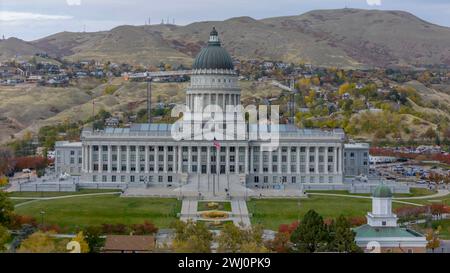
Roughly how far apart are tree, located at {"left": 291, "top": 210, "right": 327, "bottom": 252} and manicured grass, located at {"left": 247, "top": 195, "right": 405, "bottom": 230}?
577 inches

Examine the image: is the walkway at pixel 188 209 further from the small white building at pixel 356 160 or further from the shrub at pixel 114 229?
the small white building at pixel 356 160

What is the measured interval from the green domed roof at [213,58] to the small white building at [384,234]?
5864cm

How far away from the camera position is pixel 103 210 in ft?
245

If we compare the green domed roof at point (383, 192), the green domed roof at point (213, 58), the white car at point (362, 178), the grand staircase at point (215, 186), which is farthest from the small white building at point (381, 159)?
the green domed roof at point (383, 192)

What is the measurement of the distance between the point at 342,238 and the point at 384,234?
6654mm

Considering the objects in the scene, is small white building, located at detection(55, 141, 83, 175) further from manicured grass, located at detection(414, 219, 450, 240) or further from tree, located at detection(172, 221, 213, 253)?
tree, located at detection(172, 221, 213, 253)

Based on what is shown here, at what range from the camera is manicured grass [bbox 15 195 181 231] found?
222 feet

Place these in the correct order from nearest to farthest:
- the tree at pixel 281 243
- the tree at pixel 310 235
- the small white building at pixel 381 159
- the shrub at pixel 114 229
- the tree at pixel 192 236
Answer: the tree at pixel 192 236
the tree at pixel 281 243
the tree at pixel 310 235
the shrub at pixel 114 229
the small white building at pixel 381 159

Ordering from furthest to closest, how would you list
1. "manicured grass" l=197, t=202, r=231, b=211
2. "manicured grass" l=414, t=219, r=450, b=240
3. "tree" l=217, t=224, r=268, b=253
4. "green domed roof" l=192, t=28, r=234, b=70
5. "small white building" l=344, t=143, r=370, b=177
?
"green domed roof" l=192, t=28, r=234, b=70 → "small white building" l=344, t=143, r=370, b=177 → "manicured grass" l=197, t=202, r=231, b=211 → "manicured grass" l=414, t=219, r=450, b=240 → "tree" l=217, t=224, r=268, b=253

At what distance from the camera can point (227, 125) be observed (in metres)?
105

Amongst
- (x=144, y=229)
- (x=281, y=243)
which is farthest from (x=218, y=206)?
(x=281, y=243)

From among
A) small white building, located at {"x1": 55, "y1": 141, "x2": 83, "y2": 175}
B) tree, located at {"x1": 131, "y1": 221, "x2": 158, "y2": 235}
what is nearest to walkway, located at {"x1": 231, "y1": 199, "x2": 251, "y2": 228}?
tree, located at {"x1": 131, "y1": 221, "x2": 158, "y2": 235}

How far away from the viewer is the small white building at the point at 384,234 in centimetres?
5028
